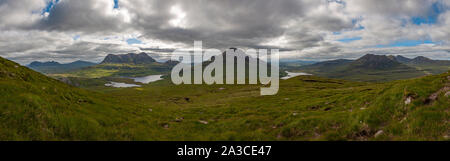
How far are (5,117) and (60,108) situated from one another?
3709mm

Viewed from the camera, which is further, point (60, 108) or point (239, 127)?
point (239, 127)

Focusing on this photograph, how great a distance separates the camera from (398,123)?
10.8 m

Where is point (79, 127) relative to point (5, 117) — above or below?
below
